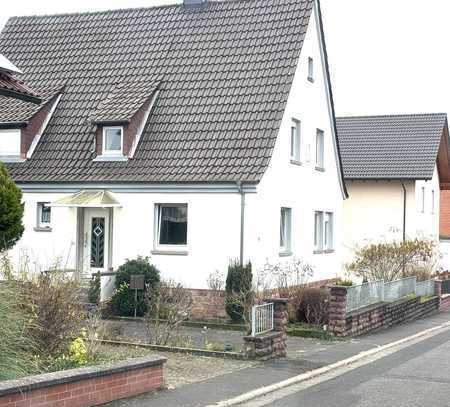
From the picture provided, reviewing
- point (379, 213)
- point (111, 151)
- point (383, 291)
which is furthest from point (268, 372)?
point (379, 213)

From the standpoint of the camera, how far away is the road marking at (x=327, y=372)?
10620mm

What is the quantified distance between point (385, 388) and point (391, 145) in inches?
1000

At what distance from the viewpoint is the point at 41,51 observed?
2531 centimetres

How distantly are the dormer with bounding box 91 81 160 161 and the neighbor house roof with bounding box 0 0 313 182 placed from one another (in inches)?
4.9

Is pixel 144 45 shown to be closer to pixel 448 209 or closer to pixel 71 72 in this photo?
pixel 71 72

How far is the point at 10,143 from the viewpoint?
22.4m

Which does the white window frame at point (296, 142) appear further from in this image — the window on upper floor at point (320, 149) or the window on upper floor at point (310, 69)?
the window on upper floor at point (320, 149)

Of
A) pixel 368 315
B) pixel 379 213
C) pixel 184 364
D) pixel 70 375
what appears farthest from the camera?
pixel 379 213

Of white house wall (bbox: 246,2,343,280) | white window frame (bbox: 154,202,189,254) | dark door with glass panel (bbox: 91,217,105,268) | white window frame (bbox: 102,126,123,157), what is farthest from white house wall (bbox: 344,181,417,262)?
white window frame (bbox: 102,126,123,157)

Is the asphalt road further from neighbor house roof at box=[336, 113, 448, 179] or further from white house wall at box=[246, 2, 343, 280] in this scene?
neighbor house roof at box=[336, 113, 448, 179]

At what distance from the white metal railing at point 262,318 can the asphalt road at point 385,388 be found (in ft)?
5.44

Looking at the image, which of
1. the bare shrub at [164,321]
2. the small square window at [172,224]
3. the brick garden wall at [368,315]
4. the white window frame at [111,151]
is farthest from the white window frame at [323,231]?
the bare shrub at [164,321]

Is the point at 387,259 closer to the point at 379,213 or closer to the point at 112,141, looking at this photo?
the point at 112,141

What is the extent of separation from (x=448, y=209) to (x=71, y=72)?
3346cm
